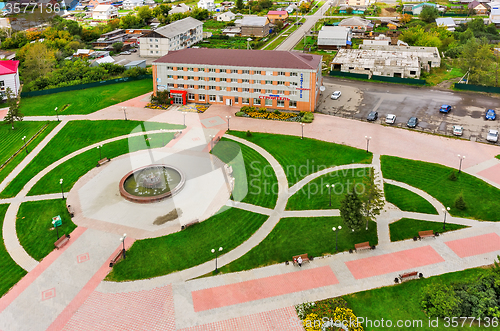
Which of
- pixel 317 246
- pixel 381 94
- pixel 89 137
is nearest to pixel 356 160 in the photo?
pixel 317 246

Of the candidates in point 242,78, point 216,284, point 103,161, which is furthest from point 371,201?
point 242,78

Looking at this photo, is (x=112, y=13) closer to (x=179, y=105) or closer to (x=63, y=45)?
(x=63, y=45)

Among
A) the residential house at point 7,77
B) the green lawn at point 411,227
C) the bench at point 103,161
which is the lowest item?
the green lawn at point 411,227

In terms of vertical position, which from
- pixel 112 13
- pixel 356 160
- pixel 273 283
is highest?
pixel 112 13

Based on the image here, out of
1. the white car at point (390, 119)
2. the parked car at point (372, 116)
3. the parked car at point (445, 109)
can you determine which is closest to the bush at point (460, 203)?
the white car at point (390, 119)

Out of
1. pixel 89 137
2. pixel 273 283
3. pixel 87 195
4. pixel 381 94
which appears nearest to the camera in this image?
pixel 273 283

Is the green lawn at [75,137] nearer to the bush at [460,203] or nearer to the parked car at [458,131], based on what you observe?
the bush at [460,203]

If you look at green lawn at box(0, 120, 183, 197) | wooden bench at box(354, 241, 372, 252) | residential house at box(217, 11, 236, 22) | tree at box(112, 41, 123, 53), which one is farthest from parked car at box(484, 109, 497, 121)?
residential house at box(217, 11, 236, 22)
